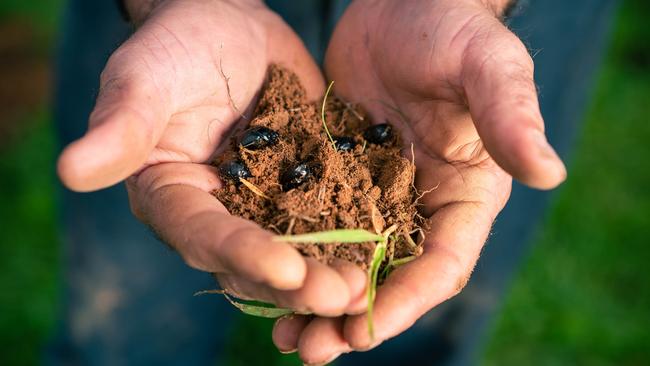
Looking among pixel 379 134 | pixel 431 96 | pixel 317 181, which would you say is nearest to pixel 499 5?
pixel 431 96

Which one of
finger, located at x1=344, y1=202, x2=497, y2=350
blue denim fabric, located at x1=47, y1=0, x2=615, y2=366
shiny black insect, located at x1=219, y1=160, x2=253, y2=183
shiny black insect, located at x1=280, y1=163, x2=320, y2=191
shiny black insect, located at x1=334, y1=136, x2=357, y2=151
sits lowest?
blue denim fabric, located at x1=47, y1=0, x2=615, y2=366

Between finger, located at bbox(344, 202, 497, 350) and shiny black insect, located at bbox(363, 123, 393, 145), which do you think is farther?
shiny black insect, located at bbox(363, 123, 393, 145)

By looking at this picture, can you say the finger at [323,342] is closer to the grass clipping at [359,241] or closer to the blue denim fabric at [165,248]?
the grass clipping at [359,241]

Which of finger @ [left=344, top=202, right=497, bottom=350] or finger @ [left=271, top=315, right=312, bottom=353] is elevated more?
finger @ [left=344, top=202, right=497, bottom=350]

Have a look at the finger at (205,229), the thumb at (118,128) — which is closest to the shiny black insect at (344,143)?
the finger at (205,229)

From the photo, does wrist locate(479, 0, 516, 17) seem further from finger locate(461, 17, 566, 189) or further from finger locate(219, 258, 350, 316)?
finger locate(219, 258, 350, 316)

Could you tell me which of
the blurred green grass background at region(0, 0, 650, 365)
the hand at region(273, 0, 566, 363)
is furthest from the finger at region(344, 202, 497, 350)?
the blurred green grass background at region(0, 0, 650, 365)

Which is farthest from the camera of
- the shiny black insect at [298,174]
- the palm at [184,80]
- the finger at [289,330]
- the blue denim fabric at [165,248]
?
the blue denim fabric at [165,248]

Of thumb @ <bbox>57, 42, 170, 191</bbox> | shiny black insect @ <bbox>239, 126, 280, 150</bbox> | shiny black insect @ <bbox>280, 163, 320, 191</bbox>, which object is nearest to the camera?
thumb @ <bbox>57, 42, 170, 191</bbox>
